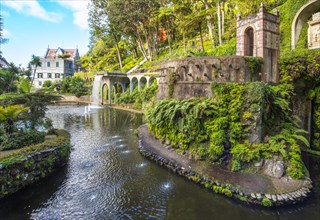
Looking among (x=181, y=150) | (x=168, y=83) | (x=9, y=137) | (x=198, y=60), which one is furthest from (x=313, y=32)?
(x=9, y=137)

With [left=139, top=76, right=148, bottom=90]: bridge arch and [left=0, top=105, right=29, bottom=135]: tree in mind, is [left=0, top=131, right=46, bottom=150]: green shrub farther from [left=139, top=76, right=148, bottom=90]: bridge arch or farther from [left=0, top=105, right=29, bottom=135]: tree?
[left=139, top=76, right=148, bottom=90]: bridge arch

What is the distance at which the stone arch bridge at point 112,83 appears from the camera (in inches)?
1168

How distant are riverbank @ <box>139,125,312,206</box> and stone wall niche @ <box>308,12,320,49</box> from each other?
12645 mm

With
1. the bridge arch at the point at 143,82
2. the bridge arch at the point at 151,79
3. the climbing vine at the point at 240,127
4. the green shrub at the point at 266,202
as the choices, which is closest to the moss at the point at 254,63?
the climbing vine at the point at 240,127

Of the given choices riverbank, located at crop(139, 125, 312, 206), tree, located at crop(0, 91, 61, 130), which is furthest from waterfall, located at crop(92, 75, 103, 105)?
riverbank, located at crop(139, 125, 312, 206)

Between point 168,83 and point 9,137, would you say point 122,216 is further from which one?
point 168,83

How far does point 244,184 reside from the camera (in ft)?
24.4

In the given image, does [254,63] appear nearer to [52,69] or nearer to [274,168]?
[274,168]

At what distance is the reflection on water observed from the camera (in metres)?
6.38

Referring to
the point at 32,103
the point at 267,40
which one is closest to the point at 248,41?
the point at 267,40

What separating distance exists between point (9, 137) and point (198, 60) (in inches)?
410

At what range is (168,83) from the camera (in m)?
13.5

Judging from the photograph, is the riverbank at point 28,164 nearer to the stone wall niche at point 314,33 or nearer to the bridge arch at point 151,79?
the bridge arch at point 151,79

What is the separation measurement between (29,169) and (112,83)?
2505cm
